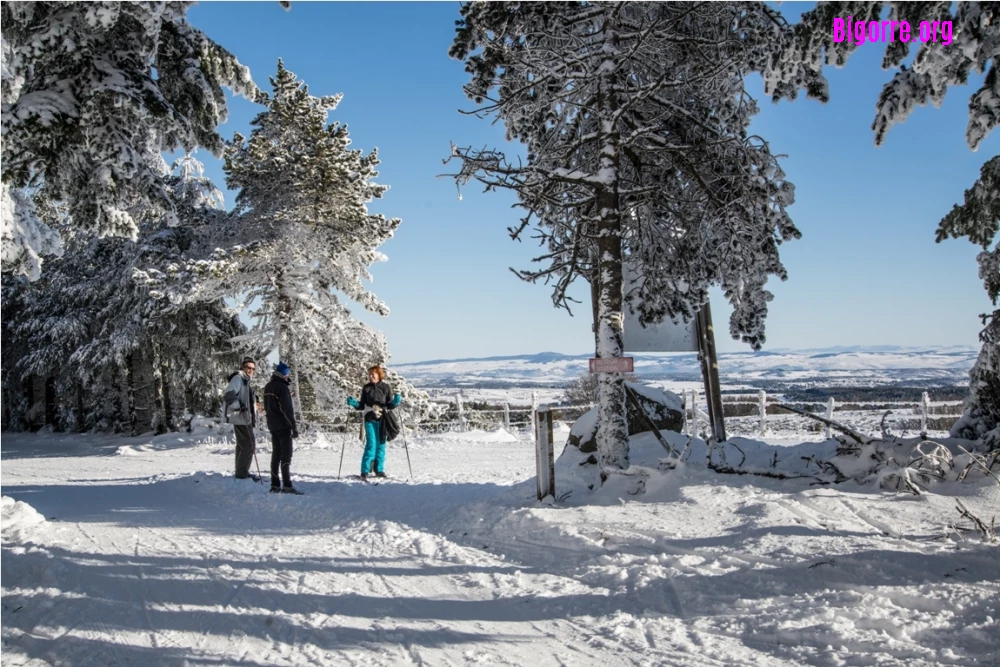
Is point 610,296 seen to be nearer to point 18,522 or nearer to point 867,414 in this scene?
point 18,522

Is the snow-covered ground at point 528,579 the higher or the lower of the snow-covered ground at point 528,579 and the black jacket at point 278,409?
the lower

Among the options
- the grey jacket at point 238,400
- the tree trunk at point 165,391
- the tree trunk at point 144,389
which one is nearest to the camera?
the grey jacket at point 238,400

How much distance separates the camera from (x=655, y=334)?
36.8 feet

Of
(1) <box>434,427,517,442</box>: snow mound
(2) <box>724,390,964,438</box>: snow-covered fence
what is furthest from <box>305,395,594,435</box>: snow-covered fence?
(2) <box>724,390,964,438</box>: snow-covered fence

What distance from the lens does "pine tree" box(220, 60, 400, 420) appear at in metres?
19.2

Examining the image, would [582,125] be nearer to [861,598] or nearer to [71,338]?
[861,598]

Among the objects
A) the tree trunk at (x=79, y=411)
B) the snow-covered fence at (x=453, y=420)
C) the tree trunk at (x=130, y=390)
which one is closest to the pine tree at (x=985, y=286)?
the snow-covered fence at (x=453, y=420)

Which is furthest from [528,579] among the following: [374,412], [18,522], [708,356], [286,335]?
[286,335]

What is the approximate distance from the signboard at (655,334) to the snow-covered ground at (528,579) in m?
3.04

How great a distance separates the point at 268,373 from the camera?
2066 cm

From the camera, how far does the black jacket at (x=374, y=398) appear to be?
432 inches

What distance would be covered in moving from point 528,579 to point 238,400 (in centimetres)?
755

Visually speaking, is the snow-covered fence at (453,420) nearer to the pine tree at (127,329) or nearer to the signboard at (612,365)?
the pine tree at (127,329)

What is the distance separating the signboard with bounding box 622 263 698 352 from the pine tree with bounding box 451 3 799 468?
0.60ft
